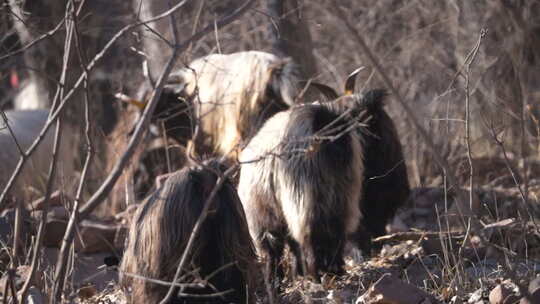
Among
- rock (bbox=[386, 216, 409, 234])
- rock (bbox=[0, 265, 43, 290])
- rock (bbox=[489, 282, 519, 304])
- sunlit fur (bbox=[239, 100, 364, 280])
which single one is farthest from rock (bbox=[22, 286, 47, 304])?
rock (bbox=[386, 216, 409, 234])

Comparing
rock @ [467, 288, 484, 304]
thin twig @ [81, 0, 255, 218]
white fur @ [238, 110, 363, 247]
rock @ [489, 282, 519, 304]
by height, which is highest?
thin twig @ [81, 0, 255, 218]

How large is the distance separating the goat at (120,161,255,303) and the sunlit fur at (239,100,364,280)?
2.56 feet

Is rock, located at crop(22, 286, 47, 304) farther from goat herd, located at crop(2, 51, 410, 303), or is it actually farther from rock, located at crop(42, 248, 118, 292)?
rock, located at crop(42, 248, 118, 292)

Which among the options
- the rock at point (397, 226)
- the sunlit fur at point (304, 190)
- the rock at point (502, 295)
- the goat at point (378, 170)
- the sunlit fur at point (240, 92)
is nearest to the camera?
the rock at point (502, 295)

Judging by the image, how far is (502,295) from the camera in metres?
3.98

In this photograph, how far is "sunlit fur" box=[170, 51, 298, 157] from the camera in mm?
6152

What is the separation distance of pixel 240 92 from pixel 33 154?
2912 mm

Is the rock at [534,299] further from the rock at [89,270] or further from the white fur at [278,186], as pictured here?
the rock at [89,270]

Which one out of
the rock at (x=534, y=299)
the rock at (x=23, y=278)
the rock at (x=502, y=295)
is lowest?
the rock at (x=502, y=295)

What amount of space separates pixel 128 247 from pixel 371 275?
5.42ft

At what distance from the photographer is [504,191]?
7.04m

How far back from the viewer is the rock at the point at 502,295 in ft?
13.0

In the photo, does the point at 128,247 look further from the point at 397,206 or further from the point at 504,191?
the point at 504,191

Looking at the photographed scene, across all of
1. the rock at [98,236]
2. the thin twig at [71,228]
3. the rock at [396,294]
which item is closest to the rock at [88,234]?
the rock at [98,236]
